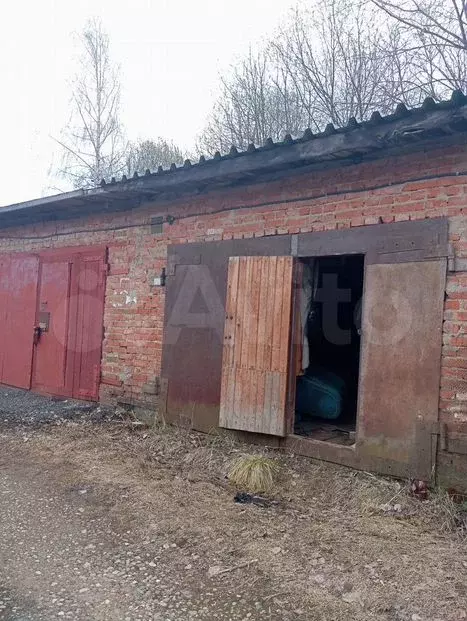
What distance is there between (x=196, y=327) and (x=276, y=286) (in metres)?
1.23

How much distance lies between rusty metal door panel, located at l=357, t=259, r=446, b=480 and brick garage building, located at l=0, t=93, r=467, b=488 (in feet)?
0.04

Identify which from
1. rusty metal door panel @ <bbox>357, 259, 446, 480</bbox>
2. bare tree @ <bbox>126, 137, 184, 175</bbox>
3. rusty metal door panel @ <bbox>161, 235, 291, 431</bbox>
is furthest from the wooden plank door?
bare tree @ <bbox>126, 137, 184, 175</bbox>

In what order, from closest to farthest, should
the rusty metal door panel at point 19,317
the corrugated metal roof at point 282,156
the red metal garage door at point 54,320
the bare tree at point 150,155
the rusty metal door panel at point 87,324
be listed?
the corrugated metal roof at point 282,156 < the rusty metal door panel at point 87,324 < the red metal garage door at point 54,320 < the rusty metal door panel at point 19,317 < the bare tree at point 150,155

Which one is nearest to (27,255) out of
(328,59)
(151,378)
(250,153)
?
(151,378)

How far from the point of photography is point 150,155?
19.5m

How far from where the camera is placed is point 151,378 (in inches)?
264

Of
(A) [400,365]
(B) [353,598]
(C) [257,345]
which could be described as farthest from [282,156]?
(B) [353,598]

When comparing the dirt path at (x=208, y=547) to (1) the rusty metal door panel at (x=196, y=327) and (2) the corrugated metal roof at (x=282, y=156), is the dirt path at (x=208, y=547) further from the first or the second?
(2) the corrugated metal roof at (x=282, y=156)

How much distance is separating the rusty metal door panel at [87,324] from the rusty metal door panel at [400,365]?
4.07 m

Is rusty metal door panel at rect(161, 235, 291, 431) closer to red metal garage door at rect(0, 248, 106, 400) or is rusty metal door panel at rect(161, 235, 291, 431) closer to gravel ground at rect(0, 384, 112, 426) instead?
gravel ground at rect(0, 384, 112, 426)

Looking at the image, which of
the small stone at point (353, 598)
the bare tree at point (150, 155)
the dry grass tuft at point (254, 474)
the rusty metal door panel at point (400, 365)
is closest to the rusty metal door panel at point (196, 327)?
the dry grass tuft at point (254, 474)

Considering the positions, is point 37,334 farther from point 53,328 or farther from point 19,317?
point 19,317

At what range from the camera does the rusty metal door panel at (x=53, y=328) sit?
7.98 meters

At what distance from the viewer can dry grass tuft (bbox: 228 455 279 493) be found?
4535 millimetres
